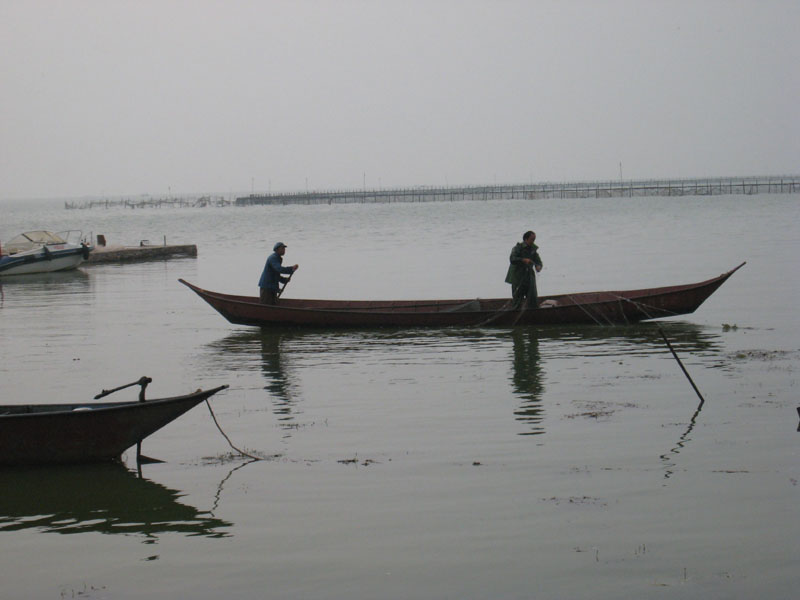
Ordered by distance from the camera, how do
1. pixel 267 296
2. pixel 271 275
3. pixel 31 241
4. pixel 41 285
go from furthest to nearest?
1. pixel 31 241
2. pixel 41 285
3. pixel 267 296
4. pixel 271 275

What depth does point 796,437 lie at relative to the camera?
10383 mm

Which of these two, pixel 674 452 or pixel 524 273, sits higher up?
pixel 524 273

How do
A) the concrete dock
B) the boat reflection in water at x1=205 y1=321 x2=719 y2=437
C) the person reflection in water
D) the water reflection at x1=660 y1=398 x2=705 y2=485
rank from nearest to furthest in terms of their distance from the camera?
the water reflection at x1=660 y1=398 x2=705 y2=485 → the person reflection in water → the boat reflection in water at x1=205 y1=321 x2=719 y2=437 → the concrete dock

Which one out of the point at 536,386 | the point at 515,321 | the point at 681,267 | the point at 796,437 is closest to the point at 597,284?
the point at 681,267

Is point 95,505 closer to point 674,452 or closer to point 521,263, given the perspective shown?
point 674,452

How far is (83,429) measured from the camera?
9773 mm

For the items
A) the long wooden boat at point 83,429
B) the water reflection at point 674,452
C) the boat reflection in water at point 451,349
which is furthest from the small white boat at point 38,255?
the water reflection at point 674,452

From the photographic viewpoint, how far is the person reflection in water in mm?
11748

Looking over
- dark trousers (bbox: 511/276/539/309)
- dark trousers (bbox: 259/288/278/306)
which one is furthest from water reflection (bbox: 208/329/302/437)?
dark trousers (bbox: 511/276/539/309)

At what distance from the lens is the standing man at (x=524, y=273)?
18.6 metres

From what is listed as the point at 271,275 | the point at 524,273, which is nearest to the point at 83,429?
the point at 271,275

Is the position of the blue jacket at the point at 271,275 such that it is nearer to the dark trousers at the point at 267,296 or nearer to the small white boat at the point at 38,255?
the dark trousers at the point at 267,296

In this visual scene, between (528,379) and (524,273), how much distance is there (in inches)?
203

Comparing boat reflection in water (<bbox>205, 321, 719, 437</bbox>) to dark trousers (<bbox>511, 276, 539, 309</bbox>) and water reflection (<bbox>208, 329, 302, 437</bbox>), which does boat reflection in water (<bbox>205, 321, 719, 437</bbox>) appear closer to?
water reflection (<bbox>208, 329, 302, 437</bbox>)
